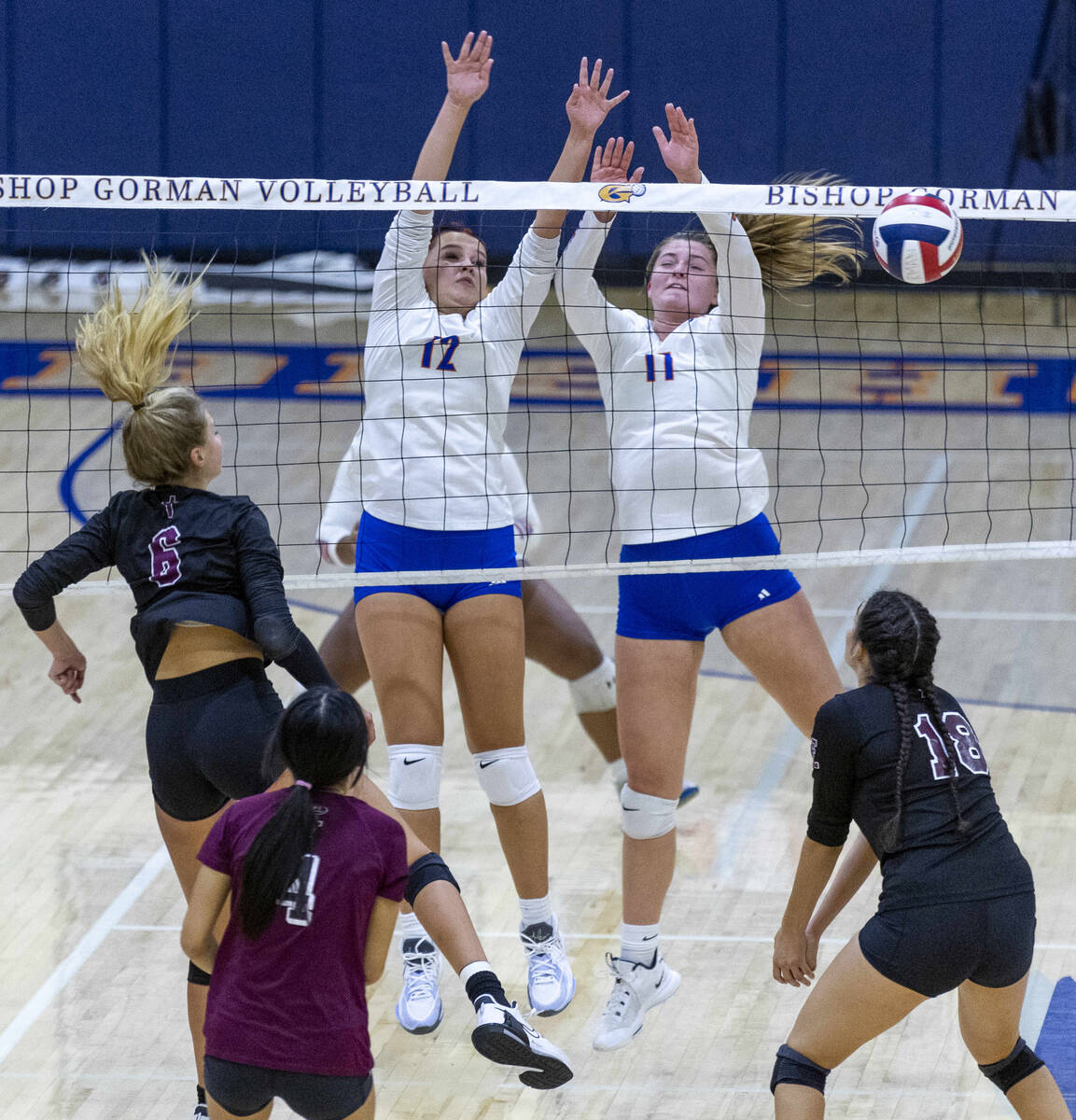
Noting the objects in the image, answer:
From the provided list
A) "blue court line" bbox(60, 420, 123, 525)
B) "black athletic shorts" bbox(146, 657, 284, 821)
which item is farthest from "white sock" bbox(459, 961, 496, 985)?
"blue court line" bbox(60, 420, 123, 525)

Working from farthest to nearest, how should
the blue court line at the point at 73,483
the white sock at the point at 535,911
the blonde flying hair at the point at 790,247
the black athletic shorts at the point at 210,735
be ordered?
1. the blue court line at the point at 73,483
2. the blonde flying hair at the point at 790,247
3. the white sock at the point at 535,911
4. the black athletic shorts at the point at 210,735

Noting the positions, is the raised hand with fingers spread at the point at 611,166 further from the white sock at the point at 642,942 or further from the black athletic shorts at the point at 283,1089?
the black athletic shorts at the point at 283,1089

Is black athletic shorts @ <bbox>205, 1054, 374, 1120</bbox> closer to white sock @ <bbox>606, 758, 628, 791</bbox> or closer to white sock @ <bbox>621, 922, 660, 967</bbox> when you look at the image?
white sock @ <bbox>621, 922, 660, 967</bbox>

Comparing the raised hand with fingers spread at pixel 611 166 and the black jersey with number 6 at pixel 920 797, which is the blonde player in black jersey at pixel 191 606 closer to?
the black jersey with number 6 at pixel 920 797

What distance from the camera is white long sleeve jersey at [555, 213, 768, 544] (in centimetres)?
452

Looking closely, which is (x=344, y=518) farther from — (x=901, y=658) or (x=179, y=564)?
(x=901, y=658)

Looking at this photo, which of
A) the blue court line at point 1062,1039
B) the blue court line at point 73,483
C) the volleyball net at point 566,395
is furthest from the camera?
the blue court line at point 73,483

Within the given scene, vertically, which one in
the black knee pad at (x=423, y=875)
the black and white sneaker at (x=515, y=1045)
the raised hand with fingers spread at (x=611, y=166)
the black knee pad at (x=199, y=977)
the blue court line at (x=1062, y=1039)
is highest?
the raised hand with fingers spread at (x=611, y=166)

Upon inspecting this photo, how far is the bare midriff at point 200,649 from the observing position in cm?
375

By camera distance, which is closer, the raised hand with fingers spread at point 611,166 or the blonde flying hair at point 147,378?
the blonde flying hair at point 147,378

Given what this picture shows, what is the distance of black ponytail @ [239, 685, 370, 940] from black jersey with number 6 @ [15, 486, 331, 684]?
64 centimetres

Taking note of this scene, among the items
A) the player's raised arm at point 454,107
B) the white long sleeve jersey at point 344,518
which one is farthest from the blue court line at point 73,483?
the player's raised arm at point 454,107

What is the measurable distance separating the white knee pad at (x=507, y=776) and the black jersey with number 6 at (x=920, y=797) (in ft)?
4.24

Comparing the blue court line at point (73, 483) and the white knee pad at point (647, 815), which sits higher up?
the blue court line at point (73, 483)
